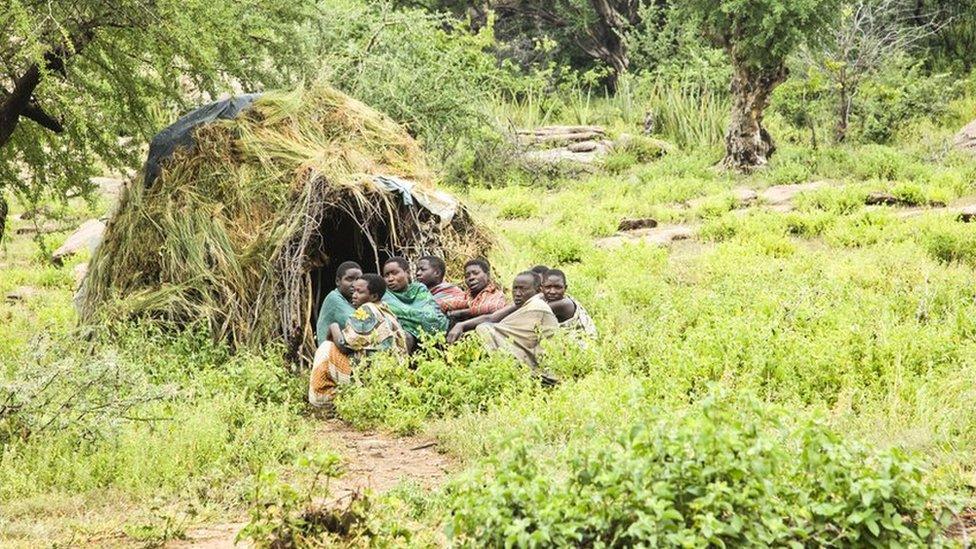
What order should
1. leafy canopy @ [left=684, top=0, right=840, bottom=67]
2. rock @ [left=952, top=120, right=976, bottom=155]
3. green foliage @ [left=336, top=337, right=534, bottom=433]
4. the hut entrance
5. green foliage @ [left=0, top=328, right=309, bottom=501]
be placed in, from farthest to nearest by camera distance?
rock @ [left=952, top=120, right=976, bottom=155] < leafy canopy @ [left=684, top=0, right=840, bottom=67] < the hut entrance < green foliage @ [left=336, top=337, right=534, bottom=433] < green foliage @ [left=0, top=328, right=309, bottom=501]

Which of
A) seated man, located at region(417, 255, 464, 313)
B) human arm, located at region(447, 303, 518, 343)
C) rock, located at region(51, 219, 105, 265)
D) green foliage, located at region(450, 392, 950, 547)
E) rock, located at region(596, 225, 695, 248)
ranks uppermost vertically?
green foliage, located at region(450, 392, 950, 547)

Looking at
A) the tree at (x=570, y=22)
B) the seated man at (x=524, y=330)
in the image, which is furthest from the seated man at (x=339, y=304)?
the tree at (x=570, y=22)

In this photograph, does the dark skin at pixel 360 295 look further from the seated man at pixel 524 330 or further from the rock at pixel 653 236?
the rock at pixel 653 236

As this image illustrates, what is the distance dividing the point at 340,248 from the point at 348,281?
173cm

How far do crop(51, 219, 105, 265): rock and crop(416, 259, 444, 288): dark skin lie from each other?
22.3 ft

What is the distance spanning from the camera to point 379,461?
6.81m

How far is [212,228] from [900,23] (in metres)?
17.1

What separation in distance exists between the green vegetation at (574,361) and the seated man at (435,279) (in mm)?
905

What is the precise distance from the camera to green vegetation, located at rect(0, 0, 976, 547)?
13.3ft

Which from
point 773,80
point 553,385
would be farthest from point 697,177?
point 553,385

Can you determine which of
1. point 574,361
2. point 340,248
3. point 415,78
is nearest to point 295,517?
point 574,361

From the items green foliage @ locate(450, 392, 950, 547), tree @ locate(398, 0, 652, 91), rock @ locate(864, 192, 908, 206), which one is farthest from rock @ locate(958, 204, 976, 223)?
tree @ locate(398, 0, 652, 91)

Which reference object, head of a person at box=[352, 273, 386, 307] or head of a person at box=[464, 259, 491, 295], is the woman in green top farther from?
head of a person at box=[464, 259, 491, 295]

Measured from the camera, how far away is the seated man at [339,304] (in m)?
8.54
